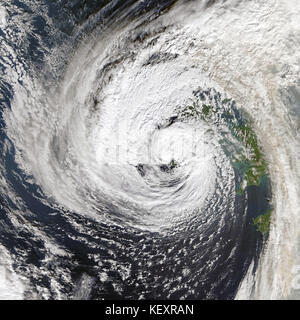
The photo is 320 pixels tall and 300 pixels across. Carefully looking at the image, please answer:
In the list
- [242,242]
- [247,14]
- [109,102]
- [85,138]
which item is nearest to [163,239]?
[242,242]

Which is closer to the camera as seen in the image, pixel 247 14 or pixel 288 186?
pixel 247 14

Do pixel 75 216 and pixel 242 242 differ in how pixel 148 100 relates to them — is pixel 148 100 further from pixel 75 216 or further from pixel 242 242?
pixel 242 242

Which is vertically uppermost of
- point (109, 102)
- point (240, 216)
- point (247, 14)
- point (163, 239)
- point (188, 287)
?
point (247, 14)

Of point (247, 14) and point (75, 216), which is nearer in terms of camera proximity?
point (247, 14)

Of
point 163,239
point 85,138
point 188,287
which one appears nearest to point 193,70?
point 85,138
